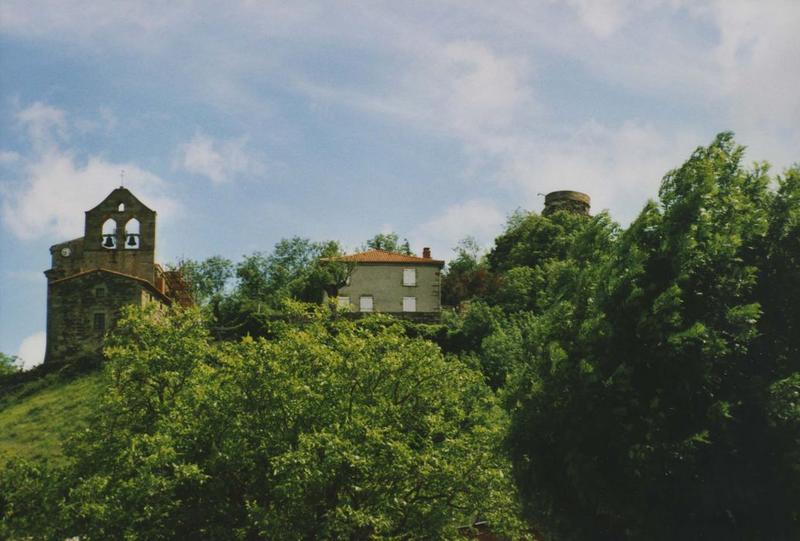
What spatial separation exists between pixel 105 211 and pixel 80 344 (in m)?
8.38

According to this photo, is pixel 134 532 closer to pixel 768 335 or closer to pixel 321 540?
pixel 321 540

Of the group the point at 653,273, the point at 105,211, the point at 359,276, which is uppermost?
the point at 105,211

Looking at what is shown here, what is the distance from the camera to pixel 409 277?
58.5 meters

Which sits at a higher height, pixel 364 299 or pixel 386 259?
pixel 386 259

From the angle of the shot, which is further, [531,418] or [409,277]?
[409,277]

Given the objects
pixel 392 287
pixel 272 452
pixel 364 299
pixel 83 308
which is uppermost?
pixel 392 287

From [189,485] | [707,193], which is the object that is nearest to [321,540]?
[189,485]

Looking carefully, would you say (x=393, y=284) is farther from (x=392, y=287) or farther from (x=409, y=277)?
(x=409, y=277)

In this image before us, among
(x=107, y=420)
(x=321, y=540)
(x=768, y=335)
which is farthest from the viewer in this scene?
(x=107, y=420)

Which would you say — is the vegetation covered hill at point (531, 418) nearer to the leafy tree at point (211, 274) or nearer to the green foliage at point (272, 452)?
the green foliage at point (272, 452)

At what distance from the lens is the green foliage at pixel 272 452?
19.6m

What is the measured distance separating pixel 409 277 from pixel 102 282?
19.6m

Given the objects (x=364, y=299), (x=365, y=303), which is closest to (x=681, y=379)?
(x=365, y=303)

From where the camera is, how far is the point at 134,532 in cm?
1945
